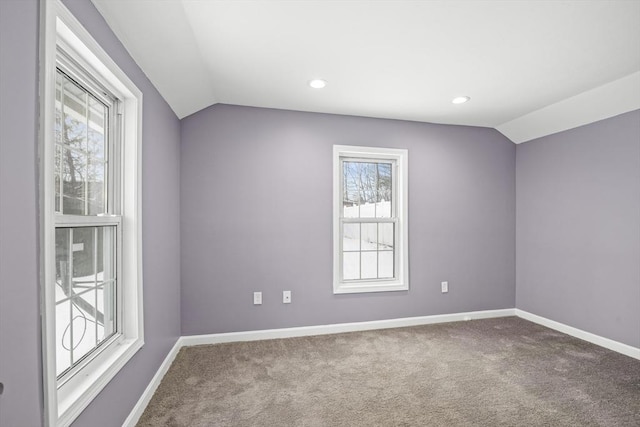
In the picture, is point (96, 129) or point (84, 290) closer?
point (84, 290)

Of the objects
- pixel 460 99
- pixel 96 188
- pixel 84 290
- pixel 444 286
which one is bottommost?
pixel 444 286

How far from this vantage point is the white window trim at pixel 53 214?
43.3 inches

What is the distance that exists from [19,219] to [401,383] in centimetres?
248

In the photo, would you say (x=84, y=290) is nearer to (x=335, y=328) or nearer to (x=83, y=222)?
(x=83, y=222)

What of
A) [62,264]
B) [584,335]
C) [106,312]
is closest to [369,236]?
[584,335]

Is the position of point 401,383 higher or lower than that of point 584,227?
lower

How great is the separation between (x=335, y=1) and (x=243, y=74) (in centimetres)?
112

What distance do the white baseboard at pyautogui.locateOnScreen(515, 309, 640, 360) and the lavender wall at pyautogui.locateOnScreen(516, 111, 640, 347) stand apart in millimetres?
46

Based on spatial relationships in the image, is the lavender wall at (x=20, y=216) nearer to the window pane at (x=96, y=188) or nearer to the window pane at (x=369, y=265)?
the window pane at (x=96, y=188)

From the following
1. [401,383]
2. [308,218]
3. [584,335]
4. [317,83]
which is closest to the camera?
[401,383]

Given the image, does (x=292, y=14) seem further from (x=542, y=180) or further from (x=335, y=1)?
(x=542, y=180)

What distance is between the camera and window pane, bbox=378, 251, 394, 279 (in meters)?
3.81

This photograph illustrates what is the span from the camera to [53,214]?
115 centimetres

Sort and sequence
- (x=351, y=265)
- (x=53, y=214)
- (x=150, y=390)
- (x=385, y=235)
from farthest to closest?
(x=385, y=235)
(x=351, y=265)
(x=150, y=390)
(x=53, y=214)
